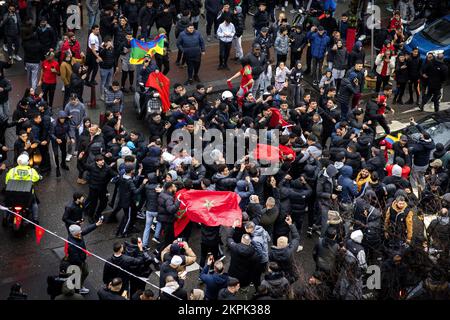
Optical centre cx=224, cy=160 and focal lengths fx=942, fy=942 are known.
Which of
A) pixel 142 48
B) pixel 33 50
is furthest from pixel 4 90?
pixel 142 48

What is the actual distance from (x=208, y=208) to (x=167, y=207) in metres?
0.70

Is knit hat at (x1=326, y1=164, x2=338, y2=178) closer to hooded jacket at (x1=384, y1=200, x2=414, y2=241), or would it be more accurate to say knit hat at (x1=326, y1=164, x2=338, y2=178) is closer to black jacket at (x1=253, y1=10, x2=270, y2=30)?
hooded jacket at (x1=384, y1=200, x2=414, y2=241)

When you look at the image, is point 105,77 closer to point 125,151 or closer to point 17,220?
point 125,151

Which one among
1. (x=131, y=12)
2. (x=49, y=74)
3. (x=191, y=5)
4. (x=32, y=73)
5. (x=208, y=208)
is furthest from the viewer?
(x=191, y=5)

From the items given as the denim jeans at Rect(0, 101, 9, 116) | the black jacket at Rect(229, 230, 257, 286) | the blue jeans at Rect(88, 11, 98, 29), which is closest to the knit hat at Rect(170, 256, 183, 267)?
the black jacket at Rect(229, 230, 257, 286)

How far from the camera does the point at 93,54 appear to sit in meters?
21.6

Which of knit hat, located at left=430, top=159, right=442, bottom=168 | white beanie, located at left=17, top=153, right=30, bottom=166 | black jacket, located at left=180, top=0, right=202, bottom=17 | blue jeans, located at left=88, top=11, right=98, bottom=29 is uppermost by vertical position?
black jacket, located at left=180, top=0, right=202, bottom=17

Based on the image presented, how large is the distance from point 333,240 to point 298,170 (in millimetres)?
Answer: 2992

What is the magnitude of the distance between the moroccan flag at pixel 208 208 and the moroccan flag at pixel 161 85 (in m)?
4.39

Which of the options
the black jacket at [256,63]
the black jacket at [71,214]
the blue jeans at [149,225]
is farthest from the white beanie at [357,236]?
the black jacket at [256,63]

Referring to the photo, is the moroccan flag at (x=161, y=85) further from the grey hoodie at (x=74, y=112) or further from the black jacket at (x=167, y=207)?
the black jacket at (x=167, y=207)

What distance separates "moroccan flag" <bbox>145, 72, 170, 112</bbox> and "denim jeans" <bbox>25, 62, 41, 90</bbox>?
9.55ft

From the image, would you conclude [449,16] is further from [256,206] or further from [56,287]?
[56,287]

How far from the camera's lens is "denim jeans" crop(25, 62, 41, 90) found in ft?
70.7
